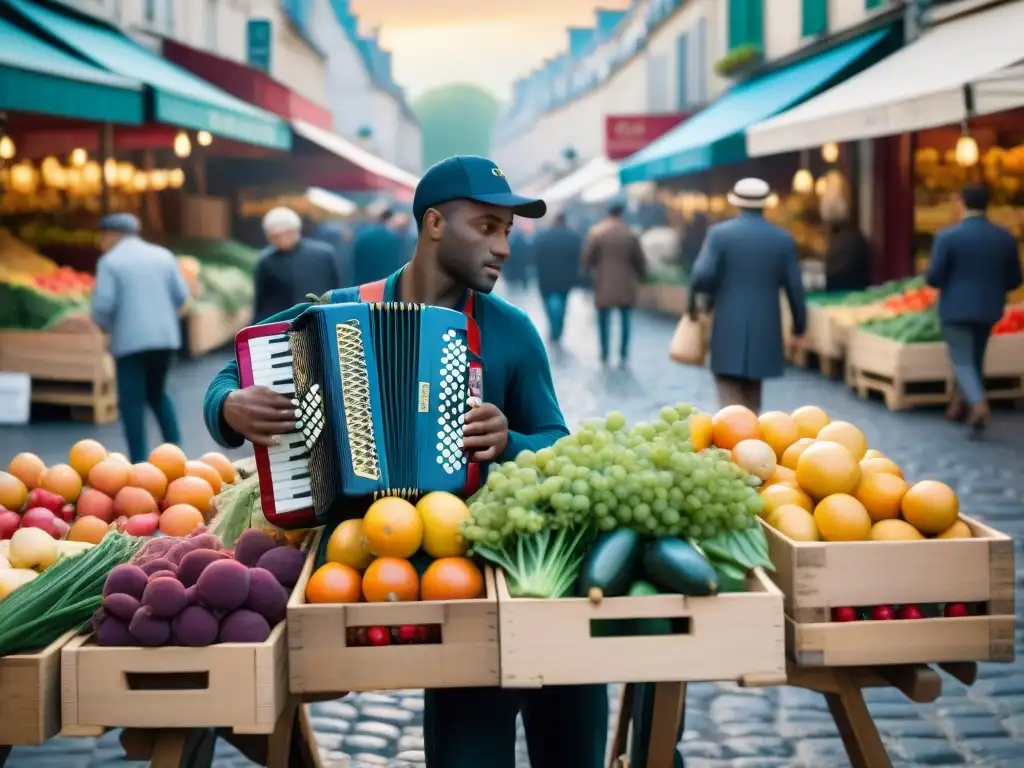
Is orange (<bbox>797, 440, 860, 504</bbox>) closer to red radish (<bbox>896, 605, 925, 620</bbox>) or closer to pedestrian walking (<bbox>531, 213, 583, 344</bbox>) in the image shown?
red radish (<bbox>896, 605, 925, 620</bbox>)

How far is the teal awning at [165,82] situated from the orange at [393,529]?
42.0 ft

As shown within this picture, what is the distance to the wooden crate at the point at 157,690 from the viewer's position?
10.2 ft

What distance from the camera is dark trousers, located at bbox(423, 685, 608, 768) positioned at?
3.51 meters

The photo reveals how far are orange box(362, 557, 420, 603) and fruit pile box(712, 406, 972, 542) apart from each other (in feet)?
3.34

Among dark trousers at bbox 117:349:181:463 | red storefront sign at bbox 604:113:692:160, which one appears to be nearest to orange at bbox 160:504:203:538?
dark trousers at bbox 117:349:181:463

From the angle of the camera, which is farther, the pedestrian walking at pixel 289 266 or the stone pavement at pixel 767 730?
the pedestrian walking at pixel 289 266

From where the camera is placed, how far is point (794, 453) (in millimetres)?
4270

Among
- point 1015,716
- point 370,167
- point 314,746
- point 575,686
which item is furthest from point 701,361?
point 370,167

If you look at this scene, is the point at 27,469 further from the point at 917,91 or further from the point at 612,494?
the point at 917,91

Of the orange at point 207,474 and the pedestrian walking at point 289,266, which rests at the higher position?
the pedestrian walking at point 289,266

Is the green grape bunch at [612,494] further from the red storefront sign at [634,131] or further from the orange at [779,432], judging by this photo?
the red storefront sign at [634,131]

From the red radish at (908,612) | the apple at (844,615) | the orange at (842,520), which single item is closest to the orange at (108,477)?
the orange at (842,520)

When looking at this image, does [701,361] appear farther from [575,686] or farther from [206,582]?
[206,582]

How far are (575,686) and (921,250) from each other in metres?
15.1
